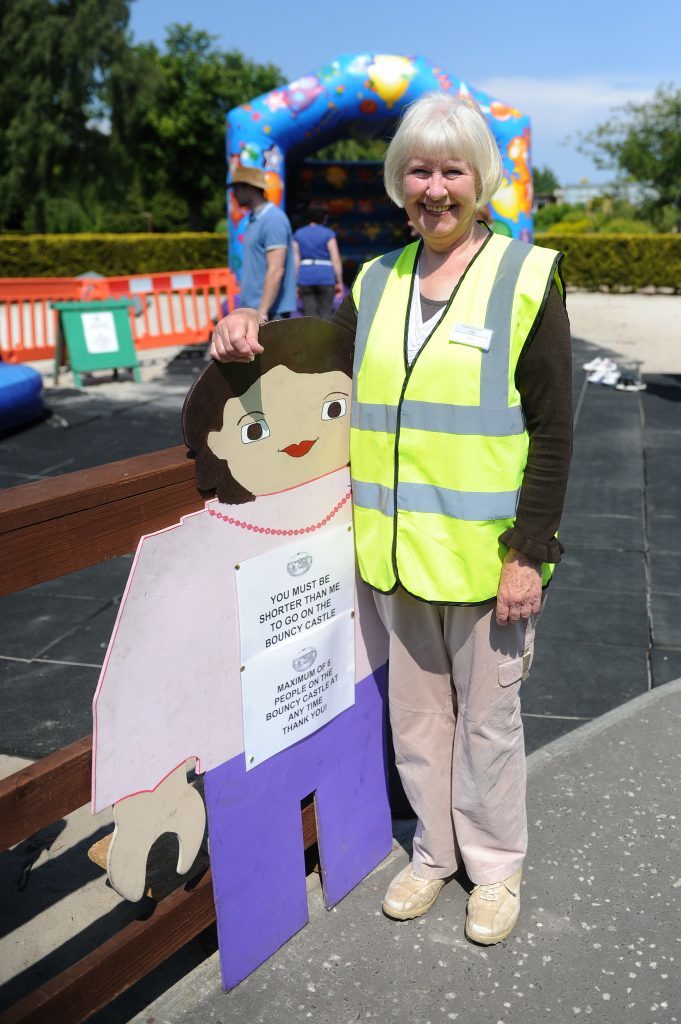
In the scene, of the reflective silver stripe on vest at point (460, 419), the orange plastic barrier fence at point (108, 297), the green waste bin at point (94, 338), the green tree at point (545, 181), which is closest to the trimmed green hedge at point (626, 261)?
the orange plastic barrier fence at point (108, 297)

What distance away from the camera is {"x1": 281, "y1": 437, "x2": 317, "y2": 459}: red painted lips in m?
2.02

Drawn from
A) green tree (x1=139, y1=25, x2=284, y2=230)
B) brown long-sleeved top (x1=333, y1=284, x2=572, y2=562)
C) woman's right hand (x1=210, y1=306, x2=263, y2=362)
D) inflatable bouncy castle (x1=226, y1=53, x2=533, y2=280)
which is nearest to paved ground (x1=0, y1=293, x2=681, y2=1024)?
brown long-sleeved top (x1=333, y1=284, x2=572, y2=562)

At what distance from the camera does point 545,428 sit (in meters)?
1.93

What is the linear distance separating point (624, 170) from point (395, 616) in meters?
35.0

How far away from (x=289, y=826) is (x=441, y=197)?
144 centimetres

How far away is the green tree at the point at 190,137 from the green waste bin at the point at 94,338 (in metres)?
42.3

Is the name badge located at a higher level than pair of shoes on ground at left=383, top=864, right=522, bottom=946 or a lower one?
higher

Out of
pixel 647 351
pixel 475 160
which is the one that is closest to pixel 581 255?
pixel 647 351

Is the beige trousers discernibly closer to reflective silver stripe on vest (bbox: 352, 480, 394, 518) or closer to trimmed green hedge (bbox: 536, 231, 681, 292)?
reflective silver stripe on vest (bbox: 352, 480, 394, 518)

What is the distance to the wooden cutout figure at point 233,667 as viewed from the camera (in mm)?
1778

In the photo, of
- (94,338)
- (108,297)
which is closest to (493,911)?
(94,338)

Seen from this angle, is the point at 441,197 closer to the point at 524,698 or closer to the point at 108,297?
the point at 524,698

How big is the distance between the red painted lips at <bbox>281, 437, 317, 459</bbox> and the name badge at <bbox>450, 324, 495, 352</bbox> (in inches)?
15.2

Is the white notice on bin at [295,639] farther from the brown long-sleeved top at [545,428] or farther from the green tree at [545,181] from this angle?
the green tree at [545,181]
